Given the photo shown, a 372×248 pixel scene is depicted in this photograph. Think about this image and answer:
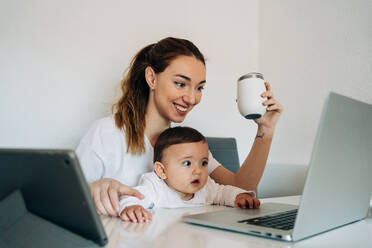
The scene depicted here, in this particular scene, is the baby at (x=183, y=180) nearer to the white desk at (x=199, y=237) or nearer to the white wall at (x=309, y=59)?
the white desk at (x=199, y=237)

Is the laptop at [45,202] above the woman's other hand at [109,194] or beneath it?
above

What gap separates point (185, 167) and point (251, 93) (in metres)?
0.34

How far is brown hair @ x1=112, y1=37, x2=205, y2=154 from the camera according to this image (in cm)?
137

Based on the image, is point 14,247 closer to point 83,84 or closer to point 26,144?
point 26,144

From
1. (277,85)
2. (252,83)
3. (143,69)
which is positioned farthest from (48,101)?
(277,85)

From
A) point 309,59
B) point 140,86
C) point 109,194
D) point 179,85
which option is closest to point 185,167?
point 109,194

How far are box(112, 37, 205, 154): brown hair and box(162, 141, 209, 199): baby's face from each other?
0.26m

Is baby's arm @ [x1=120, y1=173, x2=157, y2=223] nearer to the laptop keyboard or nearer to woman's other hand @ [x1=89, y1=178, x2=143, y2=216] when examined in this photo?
woman's other hand @ [x1=89, y1=178, x2=143, y2=216]

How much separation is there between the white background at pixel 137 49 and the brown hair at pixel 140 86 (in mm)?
299

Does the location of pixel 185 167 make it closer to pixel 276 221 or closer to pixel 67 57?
pixel 276 221

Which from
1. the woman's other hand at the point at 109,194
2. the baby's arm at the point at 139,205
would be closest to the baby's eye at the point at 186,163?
the baby's arm at the point at 139,205

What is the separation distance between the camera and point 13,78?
156 centimetres

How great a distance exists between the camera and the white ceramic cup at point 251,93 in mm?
996

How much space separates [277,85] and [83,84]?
4.00 ft
